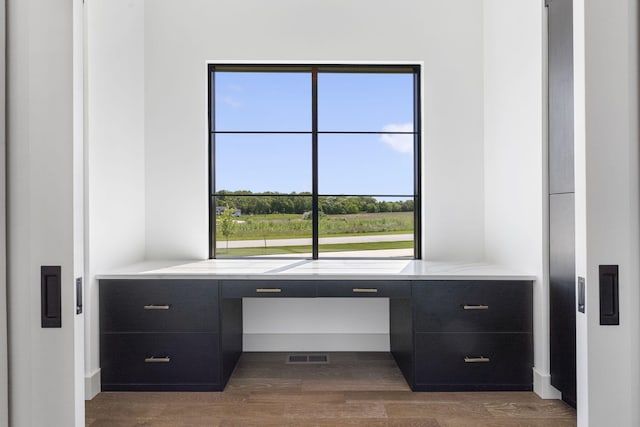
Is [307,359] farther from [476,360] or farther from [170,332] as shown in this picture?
[476,360]

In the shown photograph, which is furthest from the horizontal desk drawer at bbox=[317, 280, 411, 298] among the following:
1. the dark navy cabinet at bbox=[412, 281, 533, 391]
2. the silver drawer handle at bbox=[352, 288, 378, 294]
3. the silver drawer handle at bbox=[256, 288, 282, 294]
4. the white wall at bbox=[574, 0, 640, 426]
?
the white wall at bbox=[574, 0, 640, 426]

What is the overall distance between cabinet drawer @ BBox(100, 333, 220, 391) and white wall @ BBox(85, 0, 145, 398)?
8 cm

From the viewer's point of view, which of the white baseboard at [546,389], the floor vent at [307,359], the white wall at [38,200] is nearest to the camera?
the white wall at [38,200]

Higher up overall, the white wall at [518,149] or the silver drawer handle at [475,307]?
the white wall at [518,149]

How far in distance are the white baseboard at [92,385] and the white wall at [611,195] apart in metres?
2.54

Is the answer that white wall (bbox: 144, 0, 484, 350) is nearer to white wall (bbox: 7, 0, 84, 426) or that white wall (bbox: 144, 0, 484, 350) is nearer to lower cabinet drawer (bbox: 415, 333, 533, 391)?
lower cabinet drawer (bbox: 415, 333, 533, 391)

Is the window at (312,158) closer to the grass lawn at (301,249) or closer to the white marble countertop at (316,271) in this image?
the grass lawn at (301,249)

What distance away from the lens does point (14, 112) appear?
1.05 metres

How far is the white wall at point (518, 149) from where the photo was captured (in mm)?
2656

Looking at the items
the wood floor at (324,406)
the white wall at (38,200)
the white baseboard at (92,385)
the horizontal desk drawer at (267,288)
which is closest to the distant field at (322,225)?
the horizontal desk drawer at (267,288)

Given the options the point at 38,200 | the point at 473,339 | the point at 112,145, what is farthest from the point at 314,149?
the point at 38,200

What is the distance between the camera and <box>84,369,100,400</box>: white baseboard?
264 cm

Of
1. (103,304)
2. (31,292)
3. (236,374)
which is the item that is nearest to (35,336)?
(31,292)

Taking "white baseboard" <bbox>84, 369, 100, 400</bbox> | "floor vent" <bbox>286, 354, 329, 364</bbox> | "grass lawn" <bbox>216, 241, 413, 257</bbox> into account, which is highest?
"grass lawn" <bbox>216, 241, 413, 257</bbox>
